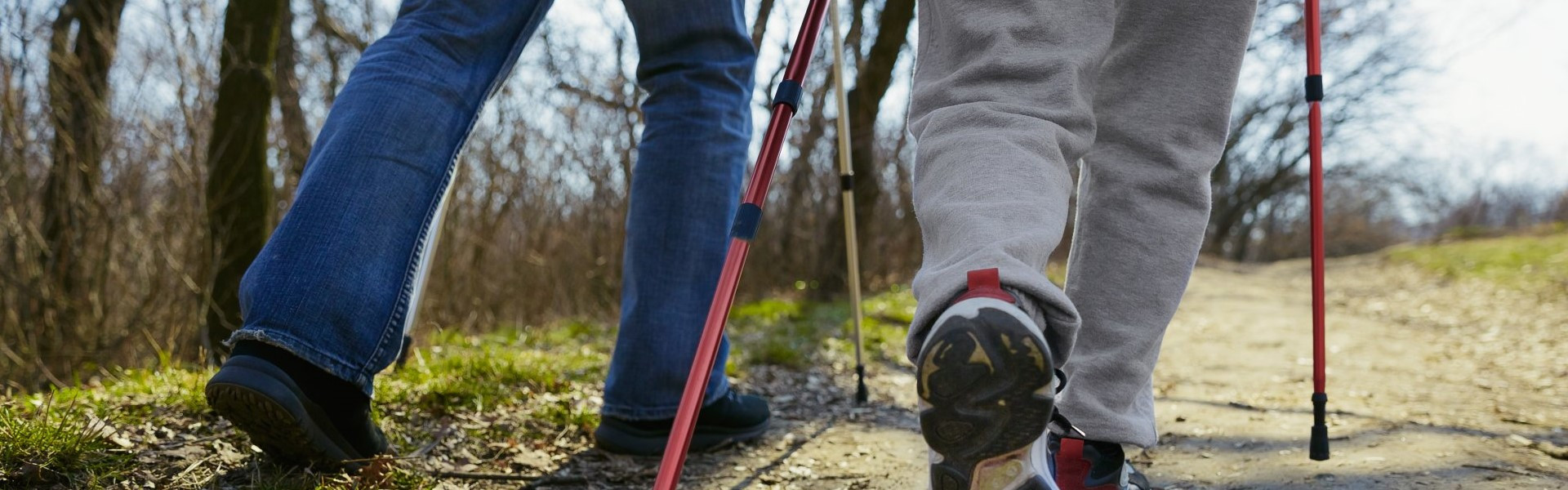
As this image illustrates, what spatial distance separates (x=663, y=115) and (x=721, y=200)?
8.6 inches

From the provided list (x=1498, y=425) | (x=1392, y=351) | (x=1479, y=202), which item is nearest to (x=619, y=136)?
(x=1392, y=351)

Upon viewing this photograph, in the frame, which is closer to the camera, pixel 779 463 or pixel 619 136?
pixel 779 463

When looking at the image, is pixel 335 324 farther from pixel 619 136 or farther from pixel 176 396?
pixel 619 136

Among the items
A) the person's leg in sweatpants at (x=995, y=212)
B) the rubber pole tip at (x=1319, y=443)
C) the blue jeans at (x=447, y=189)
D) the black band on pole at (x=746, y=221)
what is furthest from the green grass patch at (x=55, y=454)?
the rubber pole tip at (x=1319, y=443)

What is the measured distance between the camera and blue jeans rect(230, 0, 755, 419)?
1395mm

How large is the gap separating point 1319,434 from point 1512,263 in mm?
11311

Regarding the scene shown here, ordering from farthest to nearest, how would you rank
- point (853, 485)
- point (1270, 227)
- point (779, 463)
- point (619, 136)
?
1. point (1270, 227)
2. point (619, 136)
3. point (779, 463)
4. point (853, 485)

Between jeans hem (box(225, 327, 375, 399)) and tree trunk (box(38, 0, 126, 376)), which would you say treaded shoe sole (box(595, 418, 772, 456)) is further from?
tree trunk (box(38, 0, 126, 376))

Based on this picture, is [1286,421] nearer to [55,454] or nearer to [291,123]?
[55,454]

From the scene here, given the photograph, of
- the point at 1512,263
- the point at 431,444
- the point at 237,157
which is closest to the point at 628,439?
the point at 431,444

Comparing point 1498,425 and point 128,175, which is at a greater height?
point 128,175

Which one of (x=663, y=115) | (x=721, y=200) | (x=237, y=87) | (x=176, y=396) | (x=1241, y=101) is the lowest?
(x=176, y=396)

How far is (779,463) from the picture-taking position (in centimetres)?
208

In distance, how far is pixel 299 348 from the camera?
1347mm
